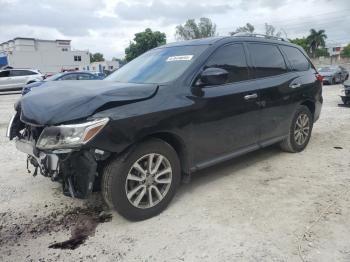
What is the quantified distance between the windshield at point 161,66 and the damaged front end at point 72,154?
1191mm

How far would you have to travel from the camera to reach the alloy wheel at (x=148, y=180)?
11.3 ft

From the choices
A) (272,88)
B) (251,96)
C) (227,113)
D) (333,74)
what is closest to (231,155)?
(227,113)

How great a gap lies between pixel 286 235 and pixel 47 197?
2752mm

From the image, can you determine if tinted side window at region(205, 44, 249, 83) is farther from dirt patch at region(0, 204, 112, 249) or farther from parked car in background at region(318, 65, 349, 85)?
parked car in background at region(318, 65, 349, 85)

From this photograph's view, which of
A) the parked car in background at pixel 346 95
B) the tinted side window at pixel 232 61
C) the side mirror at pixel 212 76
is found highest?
the tinted side window at pixel 232 61

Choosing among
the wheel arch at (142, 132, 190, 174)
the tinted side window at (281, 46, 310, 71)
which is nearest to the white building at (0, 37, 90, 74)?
the tinted side window at (281, 46, 310, 71)

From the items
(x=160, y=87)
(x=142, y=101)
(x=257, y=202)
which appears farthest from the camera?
(x=257, y=202)

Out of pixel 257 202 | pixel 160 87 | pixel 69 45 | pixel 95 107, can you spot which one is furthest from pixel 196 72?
pixel 69 45

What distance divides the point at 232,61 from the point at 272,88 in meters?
0.84

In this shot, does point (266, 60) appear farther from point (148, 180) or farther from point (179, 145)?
point (148, 180)

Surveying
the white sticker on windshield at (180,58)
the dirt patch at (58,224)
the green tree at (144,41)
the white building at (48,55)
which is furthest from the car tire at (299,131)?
the white building at (48,55)

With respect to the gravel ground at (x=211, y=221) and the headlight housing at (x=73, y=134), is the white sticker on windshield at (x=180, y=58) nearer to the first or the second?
the headlight housing at (x=73, y=134)

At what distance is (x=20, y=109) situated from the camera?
378 cm

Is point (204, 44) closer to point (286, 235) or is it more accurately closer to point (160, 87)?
point (160, 87)
